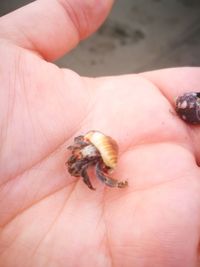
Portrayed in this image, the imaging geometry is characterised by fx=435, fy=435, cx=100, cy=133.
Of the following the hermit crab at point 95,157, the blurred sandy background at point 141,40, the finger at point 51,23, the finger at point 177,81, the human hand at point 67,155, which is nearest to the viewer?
the human hand at point 67,155

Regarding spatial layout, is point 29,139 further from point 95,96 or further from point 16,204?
point 95,96

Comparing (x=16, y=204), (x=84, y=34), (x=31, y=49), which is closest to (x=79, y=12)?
(x=84, y=34)

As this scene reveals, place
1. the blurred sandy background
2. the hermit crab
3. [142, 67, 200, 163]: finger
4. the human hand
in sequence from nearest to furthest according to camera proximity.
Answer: the human hand, the hermit crab, [142, 67, 200, 163]: finger, the blurred sandy background

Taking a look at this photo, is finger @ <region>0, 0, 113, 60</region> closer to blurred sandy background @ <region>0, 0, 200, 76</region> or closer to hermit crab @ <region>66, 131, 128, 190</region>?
hermit crab @ <region>66, 131, 128, 190</region>

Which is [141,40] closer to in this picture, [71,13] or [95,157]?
[71,13]

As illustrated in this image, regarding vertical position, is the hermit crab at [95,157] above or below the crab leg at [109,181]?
above

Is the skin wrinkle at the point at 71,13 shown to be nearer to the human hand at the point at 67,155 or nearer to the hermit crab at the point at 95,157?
the human hand at the point at 67,155

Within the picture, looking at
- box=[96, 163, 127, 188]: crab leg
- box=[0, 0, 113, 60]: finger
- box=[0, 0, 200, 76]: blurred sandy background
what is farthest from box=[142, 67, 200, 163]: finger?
box=[0, 0, 200, 76]: blurred sandy background

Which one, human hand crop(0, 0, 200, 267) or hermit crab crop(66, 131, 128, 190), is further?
hermit crab crop(66, 131, 128, 190)

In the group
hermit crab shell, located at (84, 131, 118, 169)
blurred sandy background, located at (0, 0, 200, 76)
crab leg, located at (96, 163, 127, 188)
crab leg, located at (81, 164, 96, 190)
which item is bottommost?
blurred sandy background, located at (0, 0, 200, 76)

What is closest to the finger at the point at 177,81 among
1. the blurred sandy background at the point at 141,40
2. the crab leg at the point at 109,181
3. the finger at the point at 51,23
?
the finger at the point at 51,23
